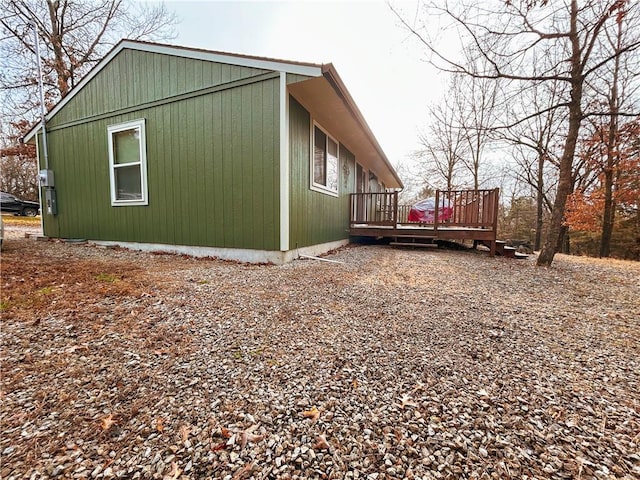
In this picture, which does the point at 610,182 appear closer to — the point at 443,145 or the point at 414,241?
the point at 443,145

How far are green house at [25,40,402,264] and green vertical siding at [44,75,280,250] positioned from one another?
0.02 meters

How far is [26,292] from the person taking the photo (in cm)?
250

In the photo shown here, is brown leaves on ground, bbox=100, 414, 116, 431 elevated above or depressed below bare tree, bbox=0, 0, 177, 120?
below

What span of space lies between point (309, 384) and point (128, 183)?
19.3 feet

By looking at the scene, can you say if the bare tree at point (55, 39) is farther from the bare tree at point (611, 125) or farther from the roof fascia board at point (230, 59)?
the bare tree at point (611, 125)

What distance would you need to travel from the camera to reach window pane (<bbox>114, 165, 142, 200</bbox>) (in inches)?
215

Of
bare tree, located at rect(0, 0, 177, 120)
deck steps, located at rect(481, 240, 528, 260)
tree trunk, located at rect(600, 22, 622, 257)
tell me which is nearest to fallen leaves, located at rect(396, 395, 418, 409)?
deck steps, located at rect(481, 240, 528, 260)

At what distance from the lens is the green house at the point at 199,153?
168 inches

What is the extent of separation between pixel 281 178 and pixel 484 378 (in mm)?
3498

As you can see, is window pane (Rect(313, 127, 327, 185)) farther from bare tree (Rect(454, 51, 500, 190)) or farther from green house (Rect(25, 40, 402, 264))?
bare tree (Rect(454, 51, 500, 190))

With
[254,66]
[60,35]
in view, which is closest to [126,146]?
[254,66]

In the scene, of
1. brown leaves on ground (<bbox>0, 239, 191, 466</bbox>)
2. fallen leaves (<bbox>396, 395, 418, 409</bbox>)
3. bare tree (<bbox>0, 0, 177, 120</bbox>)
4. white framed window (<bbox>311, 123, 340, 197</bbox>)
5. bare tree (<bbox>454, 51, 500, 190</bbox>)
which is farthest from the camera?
bare tree (<bbox>454, 51, 500, 190</bbox>)

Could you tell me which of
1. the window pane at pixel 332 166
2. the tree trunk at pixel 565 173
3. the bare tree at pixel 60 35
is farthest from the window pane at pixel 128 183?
the bare tree at pixel 60 35

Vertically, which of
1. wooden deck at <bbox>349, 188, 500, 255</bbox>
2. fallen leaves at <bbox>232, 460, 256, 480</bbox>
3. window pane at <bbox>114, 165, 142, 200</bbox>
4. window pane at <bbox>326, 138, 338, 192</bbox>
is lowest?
fallen leaves at <bbox>232, 460, 256, 480</bbox>
